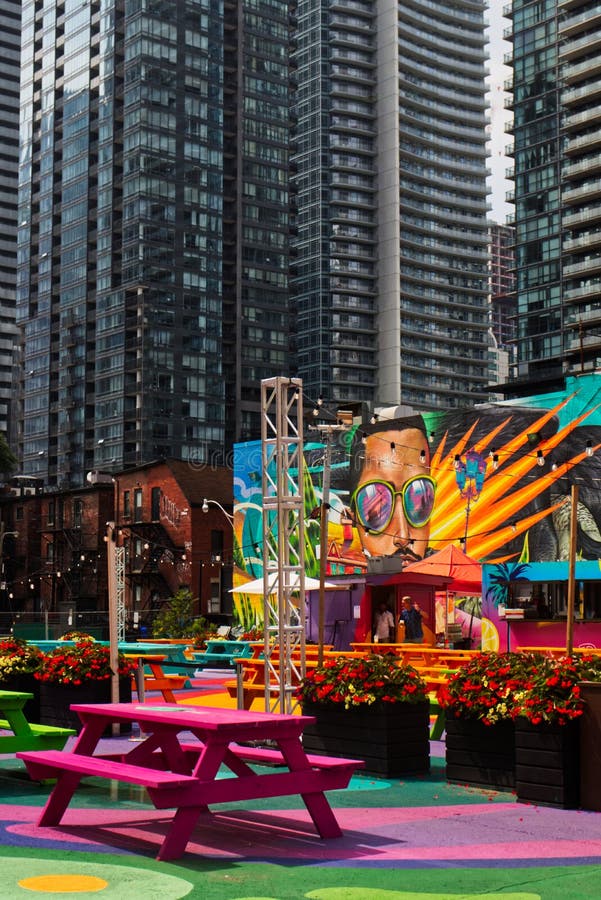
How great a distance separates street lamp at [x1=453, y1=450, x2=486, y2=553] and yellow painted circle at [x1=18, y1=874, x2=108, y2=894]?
32.0m

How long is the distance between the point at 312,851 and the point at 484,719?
2.88 metres

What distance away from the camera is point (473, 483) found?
38.6 meters

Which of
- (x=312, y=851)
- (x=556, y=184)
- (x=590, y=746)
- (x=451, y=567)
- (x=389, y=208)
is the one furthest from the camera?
(x=389, y=208)

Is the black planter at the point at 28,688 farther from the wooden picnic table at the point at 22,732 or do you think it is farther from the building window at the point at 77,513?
the building window at the point at 77,513

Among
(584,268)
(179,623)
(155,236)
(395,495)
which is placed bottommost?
(179,623)

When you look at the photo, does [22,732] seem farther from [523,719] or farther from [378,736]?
[523,719]

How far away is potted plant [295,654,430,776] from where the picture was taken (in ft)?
34.9

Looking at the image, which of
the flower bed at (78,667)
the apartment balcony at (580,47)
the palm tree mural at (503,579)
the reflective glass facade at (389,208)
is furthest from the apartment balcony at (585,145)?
the flower bed at (78,667)

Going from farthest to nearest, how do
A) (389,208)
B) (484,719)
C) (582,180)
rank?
(389,208) < (582,180) < (484,719)

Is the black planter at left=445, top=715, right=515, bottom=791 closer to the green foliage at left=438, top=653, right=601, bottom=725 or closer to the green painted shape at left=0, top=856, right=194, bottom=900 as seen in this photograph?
the green foliage at left=438, top=653, right=601, bottom=725

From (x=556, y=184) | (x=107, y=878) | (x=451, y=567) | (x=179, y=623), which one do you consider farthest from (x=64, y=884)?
(x=556, y=184)

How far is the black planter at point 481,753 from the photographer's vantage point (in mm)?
10211

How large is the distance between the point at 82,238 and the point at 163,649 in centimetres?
9915

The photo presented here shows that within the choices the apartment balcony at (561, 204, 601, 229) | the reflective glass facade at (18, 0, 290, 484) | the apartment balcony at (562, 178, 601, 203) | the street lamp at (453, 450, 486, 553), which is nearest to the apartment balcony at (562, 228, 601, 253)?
the apartment balcony at (561, 204, 601, 229)
